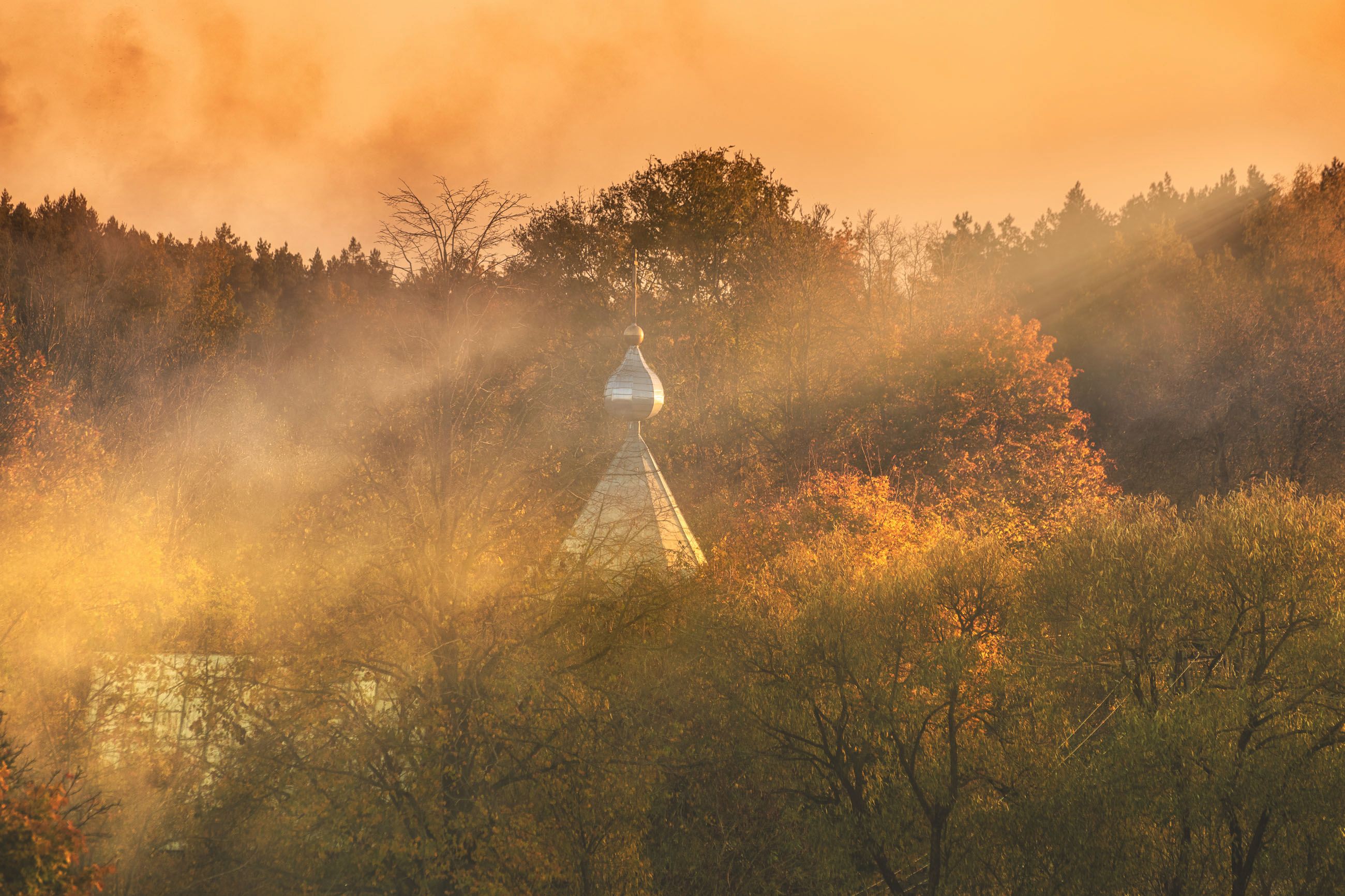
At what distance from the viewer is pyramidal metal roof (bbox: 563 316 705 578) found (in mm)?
23578

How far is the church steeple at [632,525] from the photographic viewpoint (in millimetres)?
23594

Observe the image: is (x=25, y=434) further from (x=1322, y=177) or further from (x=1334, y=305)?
(x=1322, y=177)

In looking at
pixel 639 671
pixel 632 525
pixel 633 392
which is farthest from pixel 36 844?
pixel 633 392

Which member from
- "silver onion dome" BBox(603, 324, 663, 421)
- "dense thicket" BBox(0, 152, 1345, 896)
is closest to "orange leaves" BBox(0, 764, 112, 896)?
"dense thicket" BBox(0, 152, 1345, 896)

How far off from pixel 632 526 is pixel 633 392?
24.8 feet

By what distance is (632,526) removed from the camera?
2442cm

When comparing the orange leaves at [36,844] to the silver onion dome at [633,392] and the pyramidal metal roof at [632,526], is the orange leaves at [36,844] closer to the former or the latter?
the pyramidal metal roof at [632,526]

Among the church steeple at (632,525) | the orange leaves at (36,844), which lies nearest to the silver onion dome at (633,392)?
the church steeple at (632,525)

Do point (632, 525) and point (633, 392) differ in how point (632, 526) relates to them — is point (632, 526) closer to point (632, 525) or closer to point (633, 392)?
point (632, 525)

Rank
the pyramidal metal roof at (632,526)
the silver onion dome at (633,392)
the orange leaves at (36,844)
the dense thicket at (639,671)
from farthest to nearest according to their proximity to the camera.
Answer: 1. the silver onion dome at (633,392)
2. the pyramidal metal roof at (632,526)
3. the dense thicket at (639,671)
4. the orange leaves at (36,844)

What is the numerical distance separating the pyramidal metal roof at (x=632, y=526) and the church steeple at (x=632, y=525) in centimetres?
2

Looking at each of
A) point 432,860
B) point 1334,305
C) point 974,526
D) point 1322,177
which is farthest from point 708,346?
point 1322,177

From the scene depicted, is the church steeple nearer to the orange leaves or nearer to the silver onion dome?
the silver onion dome

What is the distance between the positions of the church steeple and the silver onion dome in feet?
5.51
